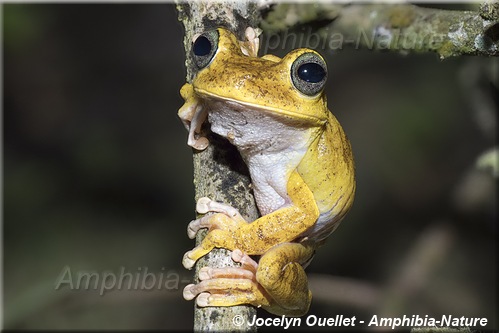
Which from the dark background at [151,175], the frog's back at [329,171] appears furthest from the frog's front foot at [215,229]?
the dark background at [151,175]

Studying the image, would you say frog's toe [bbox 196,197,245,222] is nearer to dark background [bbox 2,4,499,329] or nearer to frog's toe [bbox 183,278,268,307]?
frog's toe [bbox 183,278,268,307]

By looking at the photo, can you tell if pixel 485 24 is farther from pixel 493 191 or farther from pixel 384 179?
pixel 384 179

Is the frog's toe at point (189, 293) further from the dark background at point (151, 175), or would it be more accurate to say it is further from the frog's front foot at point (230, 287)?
the dark background at point (151, 175)

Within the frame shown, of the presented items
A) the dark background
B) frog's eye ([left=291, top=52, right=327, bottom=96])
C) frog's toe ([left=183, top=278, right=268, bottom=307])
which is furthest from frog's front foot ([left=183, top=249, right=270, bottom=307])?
the dark background

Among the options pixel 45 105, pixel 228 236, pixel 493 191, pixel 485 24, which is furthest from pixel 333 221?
pixel 45 105

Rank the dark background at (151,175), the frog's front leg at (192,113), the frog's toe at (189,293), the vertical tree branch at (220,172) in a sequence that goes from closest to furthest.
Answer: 1. the vertical tree branch at (220,172)
2. the frog's toe at (189,293)
3. the frog's front leg at (192,113)
4. the dark background at (151,175)

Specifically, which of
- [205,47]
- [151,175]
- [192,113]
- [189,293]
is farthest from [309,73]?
[151,175]
